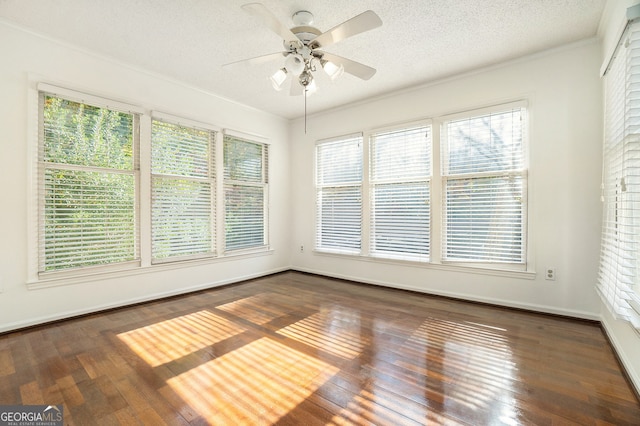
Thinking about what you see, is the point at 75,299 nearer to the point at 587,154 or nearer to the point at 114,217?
the point at 114,217

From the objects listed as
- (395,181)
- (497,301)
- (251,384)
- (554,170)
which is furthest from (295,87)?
(497,301)

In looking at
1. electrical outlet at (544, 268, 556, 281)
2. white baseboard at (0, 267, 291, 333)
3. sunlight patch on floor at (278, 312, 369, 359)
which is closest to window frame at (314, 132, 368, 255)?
white baseboard at (0, 267, 291, 333)

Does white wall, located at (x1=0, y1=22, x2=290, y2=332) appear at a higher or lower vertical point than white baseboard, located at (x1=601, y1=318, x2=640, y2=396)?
higher

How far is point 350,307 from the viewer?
3.49m

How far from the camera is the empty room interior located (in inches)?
74.3

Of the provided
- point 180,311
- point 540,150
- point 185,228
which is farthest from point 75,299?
point 540,150

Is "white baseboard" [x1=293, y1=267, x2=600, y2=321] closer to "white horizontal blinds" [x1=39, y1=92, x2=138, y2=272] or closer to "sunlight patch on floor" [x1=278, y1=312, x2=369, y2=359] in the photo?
"sunlight patch on floor" [x1=278, y1=312, x2=369, y2=359]

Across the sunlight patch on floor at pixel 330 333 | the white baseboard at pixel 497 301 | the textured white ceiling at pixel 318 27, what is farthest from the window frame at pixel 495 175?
the sunlight patch on floor at pixel 330 333

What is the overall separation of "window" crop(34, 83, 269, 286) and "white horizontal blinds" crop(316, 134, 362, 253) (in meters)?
1.39

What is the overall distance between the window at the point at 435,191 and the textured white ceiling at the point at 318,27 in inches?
31.4

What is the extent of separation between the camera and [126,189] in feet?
11.2

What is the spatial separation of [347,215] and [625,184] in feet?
11.0

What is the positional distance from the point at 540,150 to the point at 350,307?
2.81m

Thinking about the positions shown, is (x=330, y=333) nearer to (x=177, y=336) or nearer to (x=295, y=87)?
(x=177, y=336)
